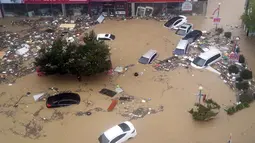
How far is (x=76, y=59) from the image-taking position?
19.0 meters

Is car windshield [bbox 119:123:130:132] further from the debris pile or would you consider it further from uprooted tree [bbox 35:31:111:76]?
the debris pile

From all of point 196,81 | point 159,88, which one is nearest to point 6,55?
point 159,88

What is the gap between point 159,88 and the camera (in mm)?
19312

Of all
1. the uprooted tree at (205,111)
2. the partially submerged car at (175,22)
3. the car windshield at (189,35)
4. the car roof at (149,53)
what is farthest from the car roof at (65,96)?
the partially submerged car at (175,22)

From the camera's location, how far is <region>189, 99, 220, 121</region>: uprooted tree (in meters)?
16.6

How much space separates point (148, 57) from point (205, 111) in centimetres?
634

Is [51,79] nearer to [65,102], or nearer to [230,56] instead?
[65,102]

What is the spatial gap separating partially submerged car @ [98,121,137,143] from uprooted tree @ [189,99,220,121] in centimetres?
342

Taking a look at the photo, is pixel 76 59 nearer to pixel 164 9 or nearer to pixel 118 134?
pixel 118 134

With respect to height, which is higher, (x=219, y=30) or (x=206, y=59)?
(x=219, y=30)

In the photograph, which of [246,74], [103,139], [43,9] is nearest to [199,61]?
[246,74]

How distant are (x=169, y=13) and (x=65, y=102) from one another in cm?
1393

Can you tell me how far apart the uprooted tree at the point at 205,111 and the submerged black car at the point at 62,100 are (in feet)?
21.9

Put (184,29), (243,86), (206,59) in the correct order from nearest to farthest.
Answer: (243,86) → (206,59) → (184,29)
